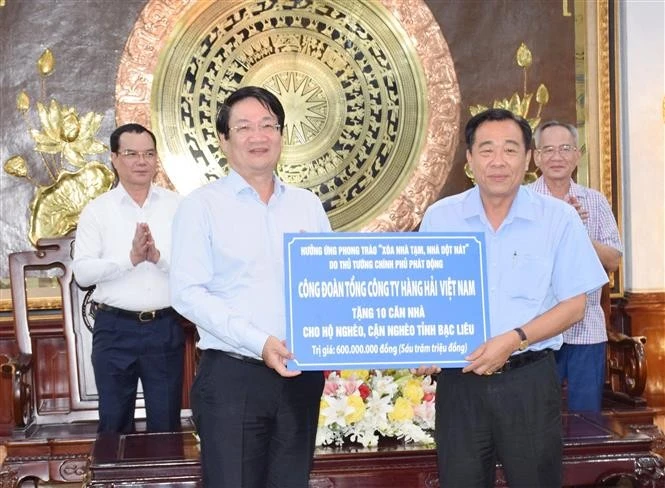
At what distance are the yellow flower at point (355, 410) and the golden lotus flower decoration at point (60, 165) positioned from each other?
1.95m

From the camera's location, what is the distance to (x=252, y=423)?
1940 mm

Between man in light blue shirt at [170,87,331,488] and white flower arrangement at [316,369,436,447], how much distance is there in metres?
0.67

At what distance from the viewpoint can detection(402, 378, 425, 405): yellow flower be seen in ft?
9.22

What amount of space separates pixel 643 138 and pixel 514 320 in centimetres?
274

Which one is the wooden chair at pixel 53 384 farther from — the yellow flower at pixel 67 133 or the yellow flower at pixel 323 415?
the yellow flower at pixel 323 415

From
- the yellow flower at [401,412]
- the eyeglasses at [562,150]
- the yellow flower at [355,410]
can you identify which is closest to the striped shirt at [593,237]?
the eyeglasses at [562,150]

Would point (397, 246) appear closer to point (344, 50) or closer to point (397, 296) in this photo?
point (397, 296)

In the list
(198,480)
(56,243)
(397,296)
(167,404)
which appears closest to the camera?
(397,296)

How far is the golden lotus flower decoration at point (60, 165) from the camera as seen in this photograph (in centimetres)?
411

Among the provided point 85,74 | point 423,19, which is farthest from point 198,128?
point 423,19

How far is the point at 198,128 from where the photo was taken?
425cm

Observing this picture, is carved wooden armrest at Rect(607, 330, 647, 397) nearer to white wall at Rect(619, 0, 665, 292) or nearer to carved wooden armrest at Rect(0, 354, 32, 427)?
white wall at Rect(619, 0, 665, 292)

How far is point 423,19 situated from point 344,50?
16.4 inches

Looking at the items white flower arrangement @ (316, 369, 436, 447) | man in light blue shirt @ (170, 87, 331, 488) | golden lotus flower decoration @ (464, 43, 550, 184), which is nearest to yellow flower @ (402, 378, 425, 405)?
white flower arrangement @ (316, 369, 436, 447)
